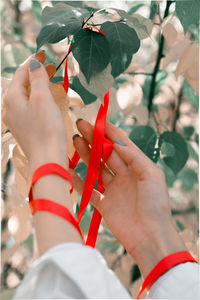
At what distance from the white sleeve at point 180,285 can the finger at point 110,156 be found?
153 mm

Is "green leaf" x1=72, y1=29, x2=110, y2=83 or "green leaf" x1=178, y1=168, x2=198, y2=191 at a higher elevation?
"green leaf" x1=72, y1=29, x2=110, y2=83

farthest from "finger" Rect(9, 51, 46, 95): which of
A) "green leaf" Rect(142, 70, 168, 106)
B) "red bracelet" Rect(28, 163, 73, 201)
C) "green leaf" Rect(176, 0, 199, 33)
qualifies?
"green leaf" Rect(142, 70, 168, 106)

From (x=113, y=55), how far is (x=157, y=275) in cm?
29

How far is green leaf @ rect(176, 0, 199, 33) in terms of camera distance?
0.54 metres

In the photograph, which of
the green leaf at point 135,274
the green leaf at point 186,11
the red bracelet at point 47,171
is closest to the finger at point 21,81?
the red bracelet at point 47,171

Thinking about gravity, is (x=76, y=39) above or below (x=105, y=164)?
above

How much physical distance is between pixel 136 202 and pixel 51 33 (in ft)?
0.81

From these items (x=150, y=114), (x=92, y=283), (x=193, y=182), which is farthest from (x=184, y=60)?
(x=193, y=182)

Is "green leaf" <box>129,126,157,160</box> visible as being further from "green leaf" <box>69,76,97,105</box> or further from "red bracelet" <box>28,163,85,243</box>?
"red bracelet" <box>28,163,85,243</box>

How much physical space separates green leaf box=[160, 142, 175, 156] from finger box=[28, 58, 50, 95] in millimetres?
364

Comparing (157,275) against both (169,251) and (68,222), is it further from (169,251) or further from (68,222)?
(68,222)

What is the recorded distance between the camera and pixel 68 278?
1.11ft

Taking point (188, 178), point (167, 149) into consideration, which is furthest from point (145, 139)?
point (188, 178)

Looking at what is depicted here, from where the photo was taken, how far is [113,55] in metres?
0.50
